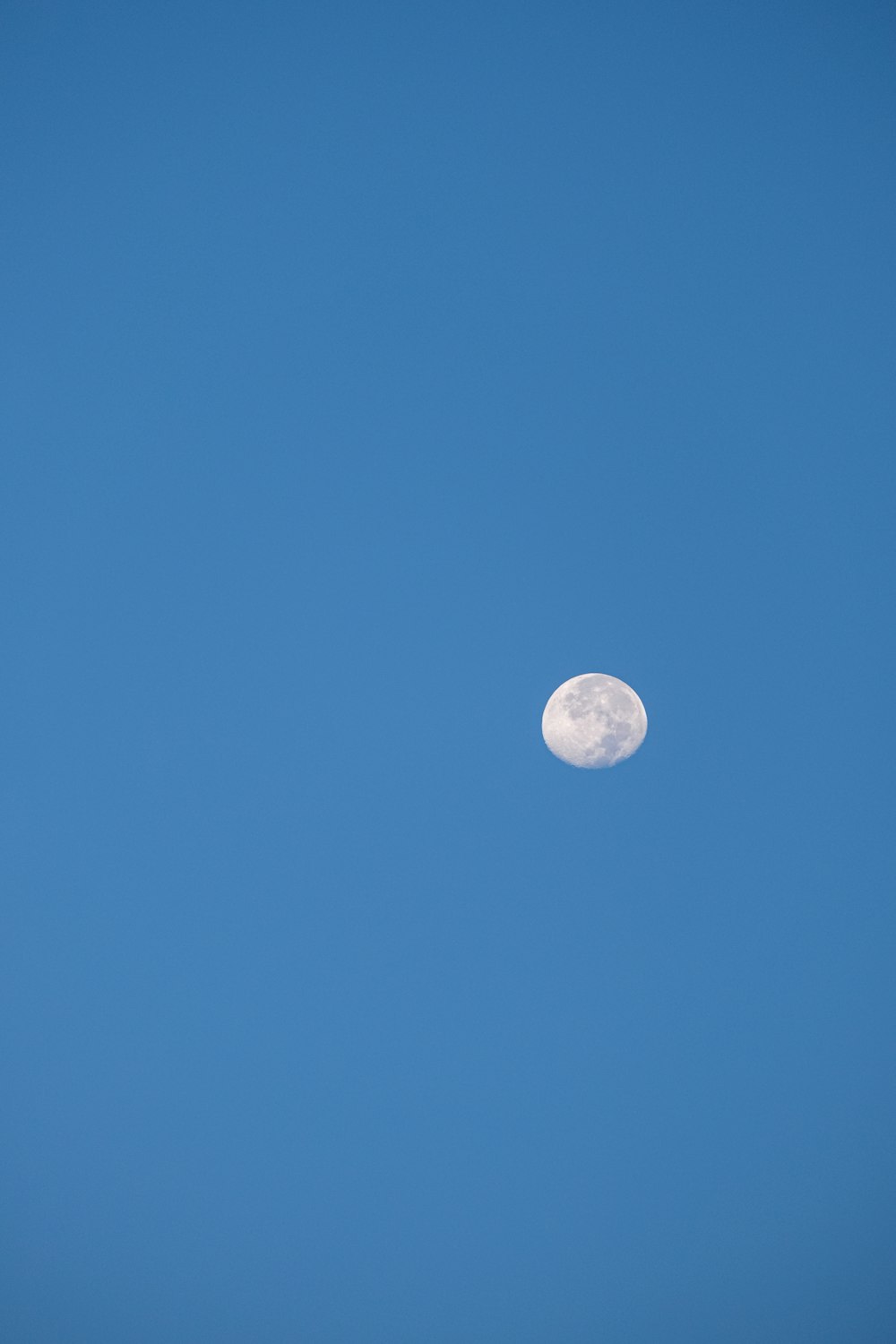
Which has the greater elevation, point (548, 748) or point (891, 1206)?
point (548, 748)

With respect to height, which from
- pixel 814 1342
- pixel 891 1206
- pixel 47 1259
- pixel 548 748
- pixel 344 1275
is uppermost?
pixel 548 748

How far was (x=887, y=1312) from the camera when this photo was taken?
21.7ft

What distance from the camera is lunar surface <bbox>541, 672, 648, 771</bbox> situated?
20.9 feet

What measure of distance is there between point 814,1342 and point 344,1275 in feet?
11.4

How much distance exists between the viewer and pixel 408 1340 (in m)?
6.56

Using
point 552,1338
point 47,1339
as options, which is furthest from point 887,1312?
point 47,1339

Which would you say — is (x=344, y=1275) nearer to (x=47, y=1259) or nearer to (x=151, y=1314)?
(x=151, y=1314)

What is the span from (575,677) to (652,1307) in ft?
15.5

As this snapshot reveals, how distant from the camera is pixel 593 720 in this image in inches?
251

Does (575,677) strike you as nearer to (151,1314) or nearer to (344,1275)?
(344,1275)

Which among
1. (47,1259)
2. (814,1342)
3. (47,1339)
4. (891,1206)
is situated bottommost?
(47,1339)

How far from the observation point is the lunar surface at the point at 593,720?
6355mm

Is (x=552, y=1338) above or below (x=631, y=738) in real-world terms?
below

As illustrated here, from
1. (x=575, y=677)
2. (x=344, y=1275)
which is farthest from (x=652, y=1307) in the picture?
(x=575, y=677)
